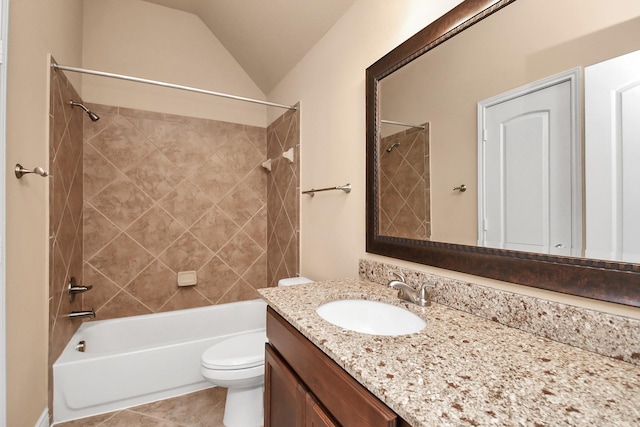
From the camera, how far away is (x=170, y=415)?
67.5 inches

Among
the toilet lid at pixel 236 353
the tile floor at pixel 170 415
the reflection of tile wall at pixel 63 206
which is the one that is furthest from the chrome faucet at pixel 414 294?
the reflection of tile wall at pixel 63 206

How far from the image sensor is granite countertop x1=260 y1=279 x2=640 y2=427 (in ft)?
1.54

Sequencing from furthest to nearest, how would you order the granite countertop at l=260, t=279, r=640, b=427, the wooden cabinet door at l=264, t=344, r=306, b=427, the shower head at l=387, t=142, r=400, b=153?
the shower head at l=387, t=142, r=400, b=153 < the wooden cabinet door at l=264, t=344, r=306, b=427 < the granite countertop at l=260, t=279, r=640, b=427

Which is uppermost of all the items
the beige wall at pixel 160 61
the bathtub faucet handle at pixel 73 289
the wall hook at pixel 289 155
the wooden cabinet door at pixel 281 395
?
the beige wall at pixel 160 61

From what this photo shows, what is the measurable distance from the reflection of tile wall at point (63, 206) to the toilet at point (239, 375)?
85 cm

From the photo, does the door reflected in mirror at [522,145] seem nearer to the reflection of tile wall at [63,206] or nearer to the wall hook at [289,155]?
the wall hook at [289,155]

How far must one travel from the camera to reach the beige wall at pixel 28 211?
1.13m

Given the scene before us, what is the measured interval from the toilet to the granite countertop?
2.73ft

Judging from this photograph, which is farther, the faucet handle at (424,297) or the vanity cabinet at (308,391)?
the faucet handle at (424,297)

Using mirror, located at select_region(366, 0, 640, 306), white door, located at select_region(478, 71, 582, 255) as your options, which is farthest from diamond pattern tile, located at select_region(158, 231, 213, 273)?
white door, located at select_region(478, 71, 582, 255)

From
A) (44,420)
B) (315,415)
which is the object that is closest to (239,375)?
(315,415)

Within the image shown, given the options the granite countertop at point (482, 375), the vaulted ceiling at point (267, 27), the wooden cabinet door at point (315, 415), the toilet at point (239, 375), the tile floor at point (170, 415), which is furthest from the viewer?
the vaulted ceiling at point (267, 27)

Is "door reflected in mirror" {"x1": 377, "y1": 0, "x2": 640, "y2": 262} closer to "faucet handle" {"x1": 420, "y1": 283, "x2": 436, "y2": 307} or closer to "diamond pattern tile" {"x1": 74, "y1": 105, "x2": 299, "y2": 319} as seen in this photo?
"faucet handle" {"x1": 420, "y1": 283, "x2": 436, "y2": 307}

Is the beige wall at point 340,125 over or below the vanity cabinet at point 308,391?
over
